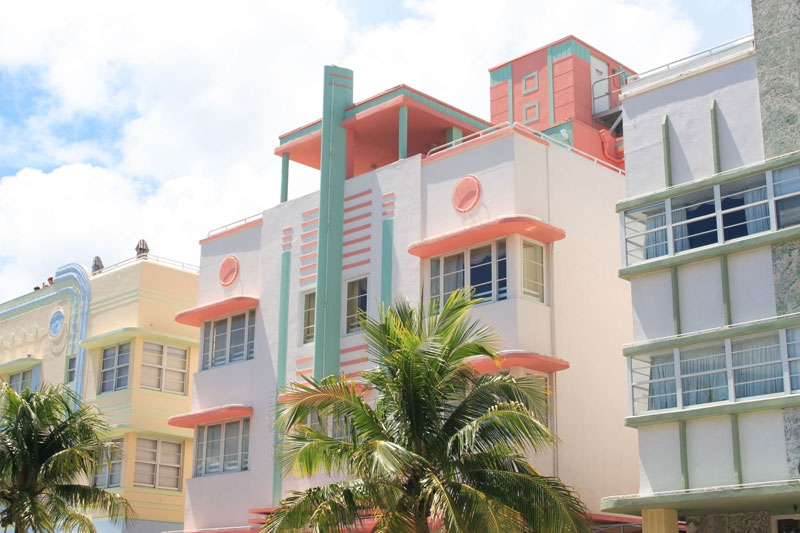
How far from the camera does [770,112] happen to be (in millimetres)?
19359

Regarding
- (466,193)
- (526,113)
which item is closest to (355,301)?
(466,193)

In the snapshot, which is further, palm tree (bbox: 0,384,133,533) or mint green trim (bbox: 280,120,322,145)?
mint green trim (bbox: 280,120,322,145)

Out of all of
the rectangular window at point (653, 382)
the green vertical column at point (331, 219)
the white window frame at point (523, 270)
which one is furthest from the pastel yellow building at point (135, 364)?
the rectangular window at point (653, 382)

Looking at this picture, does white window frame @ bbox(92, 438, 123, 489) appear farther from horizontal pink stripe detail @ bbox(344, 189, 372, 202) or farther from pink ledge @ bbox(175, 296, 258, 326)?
horizontal pink stripe detail @ bbox(344, 189, 372, 202)

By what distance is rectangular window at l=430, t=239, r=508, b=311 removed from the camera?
79.5ft

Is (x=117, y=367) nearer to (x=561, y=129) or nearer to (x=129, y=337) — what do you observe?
(x=129, y=337)

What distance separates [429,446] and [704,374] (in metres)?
4.84

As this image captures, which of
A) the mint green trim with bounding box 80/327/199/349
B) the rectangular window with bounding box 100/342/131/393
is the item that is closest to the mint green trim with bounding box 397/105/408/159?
the mint green trim with bounding box 80/327/199/349

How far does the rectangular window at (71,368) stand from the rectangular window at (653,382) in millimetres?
21095

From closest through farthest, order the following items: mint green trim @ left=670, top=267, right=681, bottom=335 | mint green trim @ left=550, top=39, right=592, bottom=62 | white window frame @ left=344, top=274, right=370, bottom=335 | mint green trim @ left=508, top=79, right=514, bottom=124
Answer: mint green trim @ left=670, top=267, right=681, bottom=335
white window frame @ left=344, top=274, right=370, bottom=335
mint green trim @ left=550, top=39, right=592, bottom=62
mint green trim @ left=508, top=79, right=514, bottom=124

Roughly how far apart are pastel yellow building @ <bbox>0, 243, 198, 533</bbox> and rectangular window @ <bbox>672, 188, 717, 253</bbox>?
58.7 ft

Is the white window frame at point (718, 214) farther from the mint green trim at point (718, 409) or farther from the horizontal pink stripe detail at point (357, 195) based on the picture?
the horizontal pink stripe detail at point (357, 195)

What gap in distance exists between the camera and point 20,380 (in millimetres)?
38156

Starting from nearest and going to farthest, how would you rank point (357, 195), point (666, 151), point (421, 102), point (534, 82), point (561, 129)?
point (666, 151)
point (357, 195)
point (421, 102)
point (561, 129)
point (534, 82)
